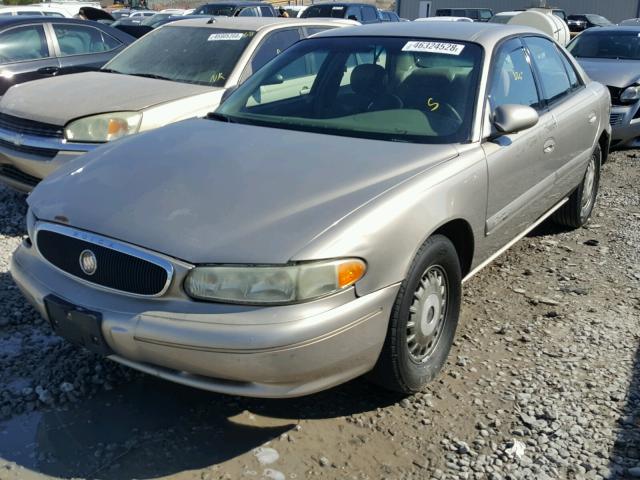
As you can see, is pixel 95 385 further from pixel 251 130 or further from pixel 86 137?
pixel 86 137

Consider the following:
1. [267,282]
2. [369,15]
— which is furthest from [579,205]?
[369,15]

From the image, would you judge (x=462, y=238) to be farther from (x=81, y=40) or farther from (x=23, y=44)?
(x=81, y=40)

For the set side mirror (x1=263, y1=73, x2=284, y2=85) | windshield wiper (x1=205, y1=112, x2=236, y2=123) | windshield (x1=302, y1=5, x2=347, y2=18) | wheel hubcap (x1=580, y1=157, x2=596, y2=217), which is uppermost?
side mirror (x1=263, y1=73, x2=284, y2=85)

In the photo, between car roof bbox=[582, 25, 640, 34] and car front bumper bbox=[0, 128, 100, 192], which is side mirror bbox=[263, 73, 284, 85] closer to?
car front bumper bbox=[0, 128, 100, 192]

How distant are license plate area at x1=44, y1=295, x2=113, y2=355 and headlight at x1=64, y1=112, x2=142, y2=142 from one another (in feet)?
8.19

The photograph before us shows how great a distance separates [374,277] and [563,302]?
2104 mm

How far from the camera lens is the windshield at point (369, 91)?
350 centimetres

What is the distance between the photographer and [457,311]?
A: 11.0ft

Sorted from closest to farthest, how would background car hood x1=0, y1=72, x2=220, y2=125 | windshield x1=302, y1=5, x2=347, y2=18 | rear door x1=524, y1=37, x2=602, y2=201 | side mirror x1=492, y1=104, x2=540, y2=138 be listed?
side mirror x1=492, y1=104, x2=540, y2=138 < rear door x1=524, y1=37, x2=602, y2=201 < background car hood x1=0, y1=72, x2=220, y2=125 < windshield x1=302, y1=5, x2=347, y2=18

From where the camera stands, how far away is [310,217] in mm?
2627

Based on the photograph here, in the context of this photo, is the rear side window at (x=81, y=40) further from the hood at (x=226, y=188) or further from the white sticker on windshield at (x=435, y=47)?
the white sticker on windshield at (x=435, y=47)

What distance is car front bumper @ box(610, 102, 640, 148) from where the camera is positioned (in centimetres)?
817

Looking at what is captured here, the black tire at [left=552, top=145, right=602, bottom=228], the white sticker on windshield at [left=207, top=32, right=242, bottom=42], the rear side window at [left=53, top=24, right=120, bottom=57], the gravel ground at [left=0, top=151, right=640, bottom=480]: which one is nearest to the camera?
the gravel ground at [left=0, top=151, right=640, bottom=480]

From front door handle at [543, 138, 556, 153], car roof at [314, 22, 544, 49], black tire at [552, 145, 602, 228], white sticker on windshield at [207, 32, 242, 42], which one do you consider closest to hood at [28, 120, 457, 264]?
car roof at [314, 22, 544, 49]
